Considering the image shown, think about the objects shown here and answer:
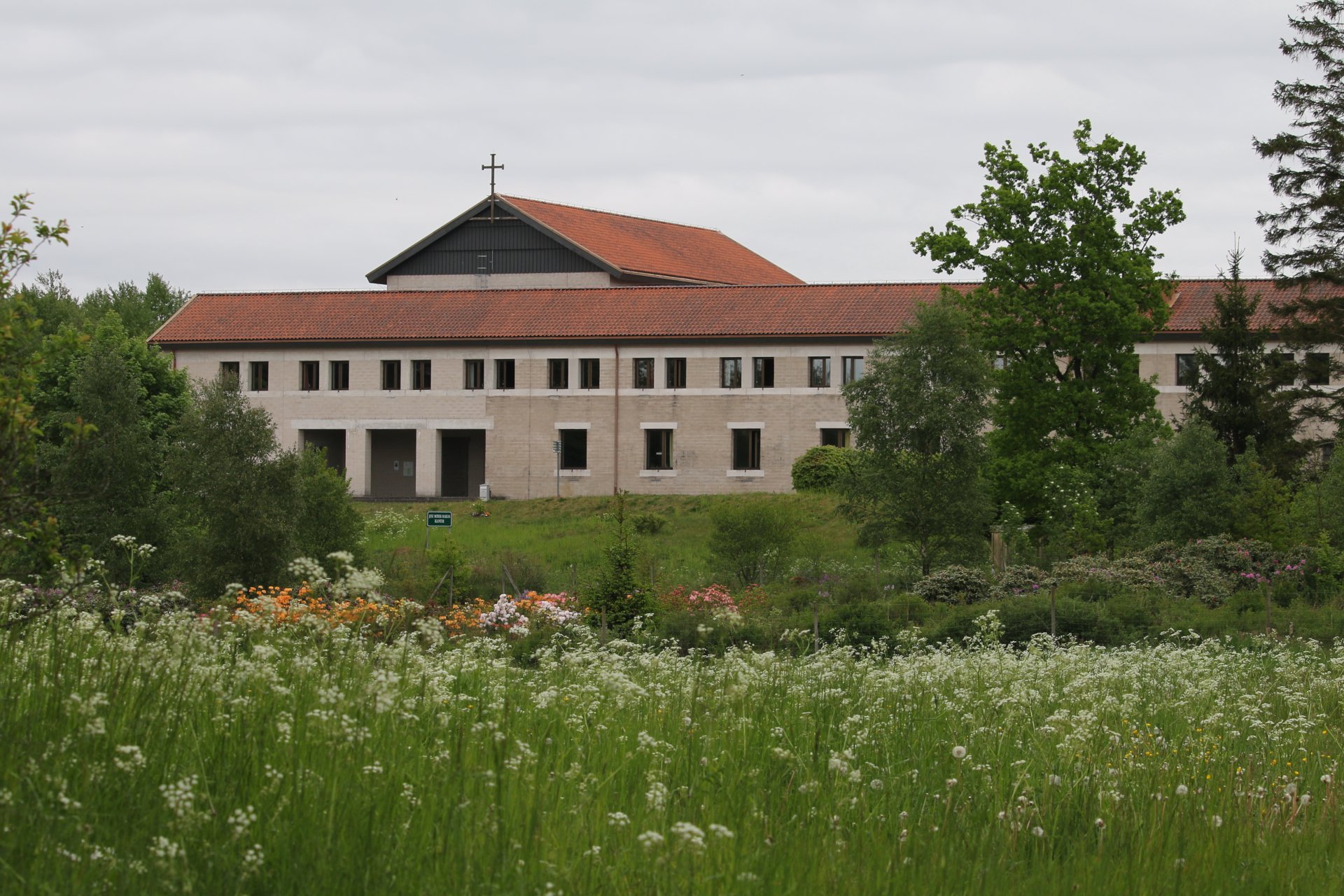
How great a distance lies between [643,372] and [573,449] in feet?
12.3

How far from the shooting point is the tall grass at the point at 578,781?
4.40m

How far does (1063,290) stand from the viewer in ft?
114

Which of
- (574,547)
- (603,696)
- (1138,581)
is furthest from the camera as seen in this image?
(574,547)

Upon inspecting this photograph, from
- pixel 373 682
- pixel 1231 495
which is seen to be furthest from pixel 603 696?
pixel 1231 495

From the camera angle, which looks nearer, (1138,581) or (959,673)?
(959,673)

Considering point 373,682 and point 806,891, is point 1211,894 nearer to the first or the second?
point 806,891

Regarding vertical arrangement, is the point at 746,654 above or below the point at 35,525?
below

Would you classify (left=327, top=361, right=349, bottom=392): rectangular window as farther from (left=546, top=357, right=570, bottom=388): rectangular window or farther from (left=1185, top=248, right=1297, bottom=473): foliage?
(left=1185, top=248, right=1297, bottom=473): foliage

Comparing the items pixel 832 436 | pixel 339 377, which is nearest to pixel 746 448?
pixel 832 436

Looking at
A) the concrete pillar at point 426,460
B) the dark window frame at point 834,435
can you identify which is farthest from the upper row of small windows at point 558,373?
the concrete pillar at point 426,460

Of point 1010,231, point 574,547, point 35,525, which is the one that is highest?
point 1010,231

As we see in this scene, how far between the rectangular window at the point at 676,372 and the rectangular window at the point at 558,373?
11.8ft

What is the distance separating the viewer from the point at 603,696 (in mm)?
7316

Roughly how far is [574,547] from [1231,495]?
15.0 metres
